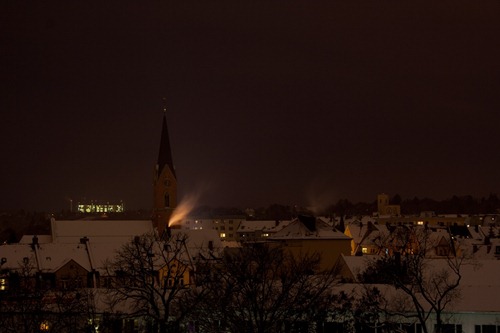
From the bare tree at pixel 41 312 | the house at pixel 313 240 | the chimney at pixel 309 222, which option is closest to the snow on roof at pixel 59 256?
the house at pixel 313 240

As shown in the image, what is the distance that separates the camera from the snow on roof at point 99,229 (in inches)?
4530

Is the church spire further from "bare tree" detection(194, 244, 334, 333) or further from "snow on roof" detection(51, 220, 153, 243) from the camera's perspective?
"bare tree" detection(194, 244, 334, 333)

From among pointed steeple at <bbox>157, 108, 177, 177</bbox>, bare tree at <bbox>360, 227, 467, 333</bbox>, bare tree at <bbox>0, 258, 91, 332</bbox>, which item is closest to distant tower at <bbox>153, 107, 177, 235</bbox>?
pointed steeple at <bbox>157, 108, 177, 177</bbox>

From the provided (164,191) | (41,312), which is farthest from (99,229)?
(41,312)

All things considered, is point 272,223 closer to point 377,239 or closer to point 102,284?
point 377,239

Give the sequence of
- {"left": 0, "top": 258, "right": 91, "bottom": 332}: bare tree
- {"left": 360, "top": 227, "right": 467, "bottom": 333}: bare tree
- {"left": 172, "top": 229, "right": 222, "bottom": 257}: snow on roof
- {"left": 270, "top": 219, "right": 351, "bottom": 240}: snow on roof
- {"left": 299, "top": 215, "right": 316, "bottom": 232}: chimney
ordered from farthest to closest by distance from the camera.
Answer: {"left": 172, "top": 229, "right": 222, "bottom": 257}: snow on roof, {"left": 299, "top": 215, "right": 316, "bottom": 232}: chimney, {"left": 270, "top": 219, "right": 351, "bottom": 240}: snow on roof, {"left": 360, "top": 227, "right": 467, "bottom": 333}: bare tree, {"left": 0, "top": 258, "right": 91, "bottom": 332}: bare tree

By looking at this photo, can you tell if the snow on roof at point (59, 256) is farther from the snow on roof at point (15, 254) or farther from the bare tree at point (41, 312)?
the bare tree at point (41, 312)

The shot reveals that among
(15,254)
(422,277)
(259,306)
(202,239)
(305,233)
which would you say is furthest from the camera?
(202,239)

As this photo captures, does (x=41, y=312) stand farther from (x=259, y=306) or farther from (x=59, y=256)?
(x=59, y=256)

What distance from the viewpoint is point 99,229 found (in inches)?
4685

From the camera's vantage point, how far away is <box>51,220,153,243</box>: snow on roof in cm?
11506

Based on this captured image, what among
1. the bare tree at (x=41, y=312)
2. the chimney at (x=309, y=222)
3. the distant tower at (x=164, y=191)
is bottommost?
the bare tree at (x=41, y=312)

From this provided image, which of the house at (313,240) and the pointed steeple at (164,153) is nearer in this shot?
the house at (313,240)

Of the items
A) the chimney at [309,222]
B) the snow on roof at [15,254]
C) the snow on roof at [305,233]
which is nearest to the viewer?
the snow on roof at [15,254]
